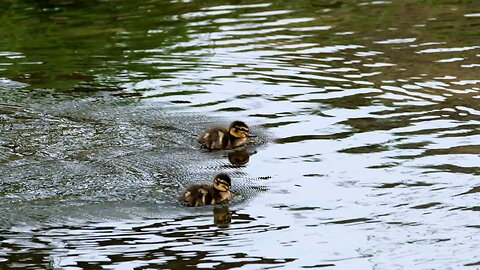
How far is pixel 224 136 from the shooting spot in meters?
9.72

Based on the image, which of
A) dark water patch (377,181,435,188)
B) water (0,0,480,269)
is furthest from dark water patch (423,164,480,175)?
dark water patch (377,181,435,188)

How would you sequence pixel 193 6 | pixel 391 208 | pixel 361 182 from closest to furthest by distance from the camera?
pixel 391 208 < pixel 361 182 < pixel 193 6

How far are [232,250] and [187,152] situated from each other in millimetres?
2421

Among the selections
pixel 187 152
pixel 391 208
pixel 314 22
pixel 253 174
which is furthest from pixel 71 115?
pixel 314 22

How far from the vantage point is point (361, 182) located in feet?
28.3

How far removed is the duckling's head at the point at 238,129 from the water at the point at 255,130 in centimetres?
17

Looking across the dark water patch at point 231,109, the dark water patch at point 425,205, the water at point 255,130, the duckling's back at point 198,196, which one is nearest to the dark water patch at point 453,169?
the water at point 255,130

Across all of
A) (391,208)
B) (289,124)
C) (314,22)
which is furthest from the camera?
(314,22)

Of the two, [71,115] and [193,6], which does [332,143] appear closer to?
[71,115]

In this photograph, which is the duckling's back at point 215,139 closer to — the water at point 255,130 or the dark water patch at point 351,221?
the water at point 255,130

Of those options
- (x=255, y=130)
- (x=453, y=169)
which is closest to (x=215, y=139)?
(x=255, y=130)

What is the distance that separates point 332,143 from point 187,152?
3.82 ft

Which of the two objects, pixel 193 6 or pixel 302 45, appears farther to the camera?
pixel 193 6

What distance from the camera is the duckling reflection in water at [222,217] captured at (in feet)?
26.0
